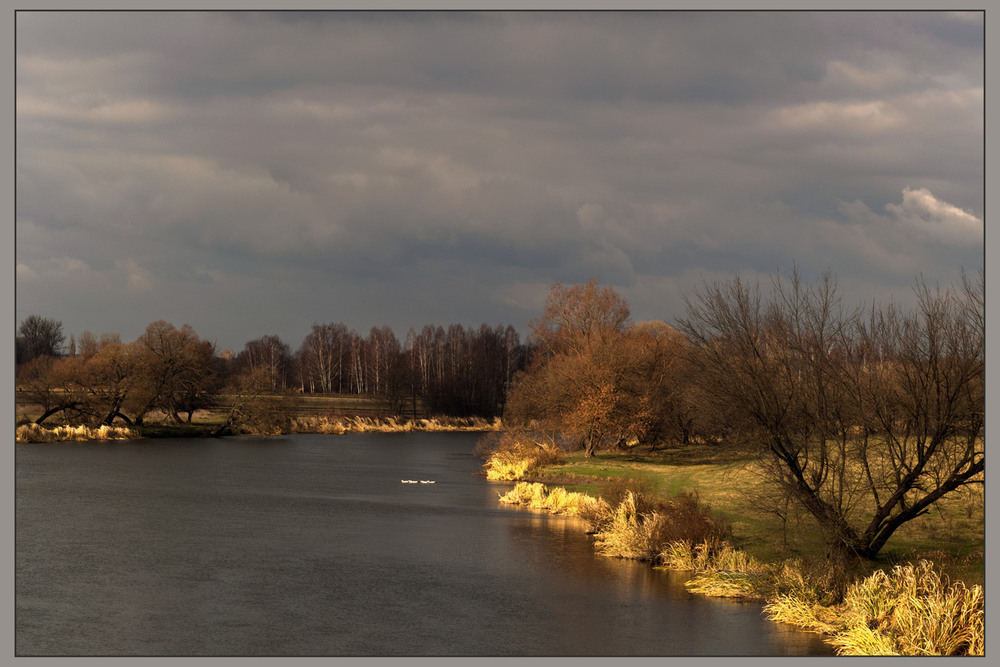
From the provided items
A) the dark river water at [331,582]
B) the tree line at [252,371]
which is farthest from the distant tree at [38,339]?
the dark river water at [331,582]

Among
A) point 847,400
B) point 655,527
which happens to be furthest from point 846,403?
point 655,527

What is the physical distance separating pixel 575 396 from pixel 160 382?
46747 mm

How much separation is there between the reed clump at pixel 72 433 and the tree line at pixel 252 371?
97.8 inches

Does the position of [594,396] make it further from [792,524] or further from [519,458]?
[792,524]

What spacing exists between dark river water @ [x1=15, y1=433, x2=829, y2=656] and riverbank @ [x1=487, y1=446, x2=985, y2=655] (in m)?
0.85

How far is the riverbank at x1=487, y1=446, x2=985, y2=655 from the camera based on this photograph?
16.0m

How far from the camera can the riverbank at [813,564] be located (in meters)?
16.0

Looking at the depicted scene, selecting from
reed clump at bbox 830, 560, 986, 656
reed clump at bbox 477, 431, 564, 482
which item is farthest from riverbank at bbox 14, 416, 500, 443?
reed clump at bbox 830, 560, 986, 656

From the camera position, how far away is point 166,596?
20891 mm

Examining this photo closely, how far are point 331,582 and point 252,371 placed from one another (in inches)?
2918

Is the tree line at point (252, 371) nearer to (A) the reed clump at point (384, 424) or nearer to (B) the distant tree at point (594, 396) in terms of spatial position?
(A) the reed clump at point (384, 424)

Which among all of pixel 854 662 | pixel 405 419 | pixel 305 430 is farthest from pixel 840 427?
pixel 405 419

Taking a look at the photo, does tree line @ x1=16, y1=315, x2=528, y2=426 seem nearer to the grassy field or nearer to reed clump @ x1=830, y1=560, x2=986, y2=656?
the grassy field

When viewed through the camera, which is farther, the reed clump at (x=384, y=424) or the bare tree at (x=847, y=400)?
the reed clump at (x=384, y=424)
